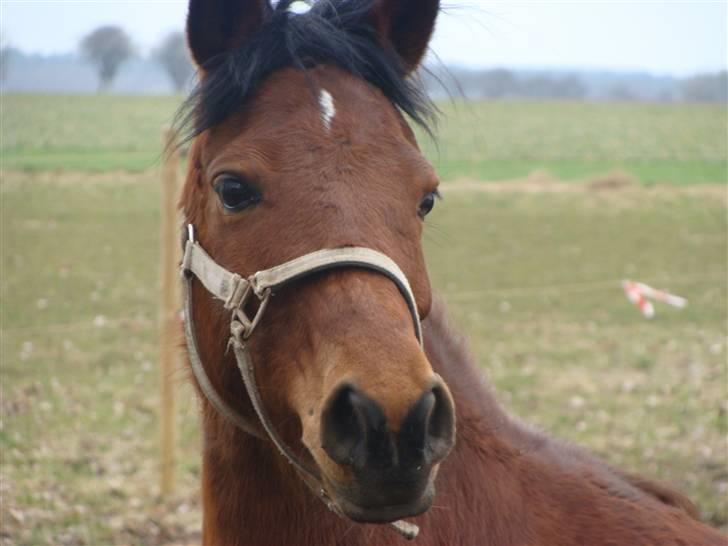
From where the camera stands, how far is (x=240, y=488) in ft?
7.90

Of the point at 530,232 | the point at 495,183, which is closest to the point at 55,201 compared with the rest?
the point at 530,232

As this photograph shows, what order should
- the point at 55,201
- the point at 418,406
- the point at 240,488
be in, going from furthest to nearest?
the point at 55,201, the point at 240,488, the point at 418,406

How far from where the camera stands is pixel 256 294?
2.12 m

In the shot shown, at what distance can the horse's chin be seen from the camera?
1869 millimetres

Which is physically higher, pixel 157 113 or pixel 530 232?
pixel 530 232

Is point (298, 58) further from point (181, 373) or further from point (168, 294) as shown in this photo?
point (168, 294)

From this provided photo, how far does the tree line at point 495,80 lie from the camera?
289 cm

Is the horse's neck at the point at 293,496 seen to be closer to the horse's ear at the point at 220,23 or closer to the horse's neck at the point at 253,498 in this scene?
the horse's neck at the point at 253,498

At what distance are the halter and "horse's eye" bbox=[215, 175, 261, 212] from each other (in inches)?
6.4

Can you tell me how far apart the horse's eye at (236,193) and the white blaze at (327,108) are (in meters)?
0.24

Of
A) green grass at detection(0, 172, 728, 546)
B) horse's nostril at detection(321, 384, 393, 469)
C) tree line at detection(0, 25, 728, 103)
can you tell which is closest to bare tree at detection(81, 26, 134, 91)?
tree line at detection(0, 25, 728, 103)

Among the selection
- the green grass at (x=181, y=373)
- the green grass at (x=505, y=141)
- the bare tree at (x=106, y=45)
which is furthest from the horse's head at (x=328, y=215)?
the bare tree at (x=106, y=45)

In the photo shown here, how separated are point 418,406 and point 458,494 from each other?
79cm

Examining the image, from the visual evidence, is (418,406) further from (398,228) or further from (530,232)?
(530,232)
